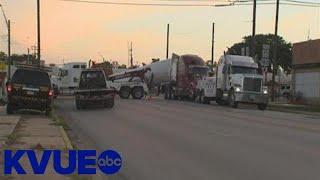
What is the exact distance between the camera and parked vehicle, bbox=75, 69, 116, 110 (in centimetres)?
3628

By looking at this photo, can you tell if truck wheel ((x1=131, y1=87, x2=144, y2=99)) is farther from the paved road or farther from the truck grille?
the paved road

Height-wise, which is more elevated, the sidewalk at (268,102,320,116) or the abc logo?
the abc logo

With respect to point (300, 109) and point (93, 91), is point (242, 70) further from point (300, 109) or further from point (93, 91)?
point (93, 91)

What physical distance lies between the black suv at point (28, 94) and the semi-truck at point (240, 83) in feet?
56.3

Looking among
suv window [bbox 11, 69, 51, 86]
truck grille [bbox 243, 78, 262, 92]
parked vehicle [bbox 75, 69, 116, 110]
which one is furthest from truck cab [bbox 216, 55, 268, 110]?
suv window [bbox 11, 69, 51, 86]

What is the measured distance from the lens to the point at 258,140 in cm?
1792

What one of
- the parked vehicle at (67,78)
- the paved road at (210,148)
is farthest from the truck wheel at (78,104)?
the parked vehicle at (67,78)

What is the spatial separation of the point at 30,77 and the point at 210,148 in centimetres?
1491

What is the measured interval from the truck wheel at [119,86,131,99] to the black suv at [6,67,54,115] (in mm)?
27523

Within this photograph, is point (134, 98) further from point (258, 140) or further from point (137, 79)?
point (258, 140)

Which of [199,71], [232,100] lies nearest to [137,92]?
[199,71]

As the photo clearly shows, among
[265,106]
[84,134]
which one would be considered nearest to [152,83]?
[265,106]

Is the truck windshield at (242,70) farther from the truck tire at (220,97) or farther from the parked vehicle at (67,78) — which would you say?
the parked vehicle at (67,78)

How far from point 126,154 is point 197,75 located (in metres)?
40.9
